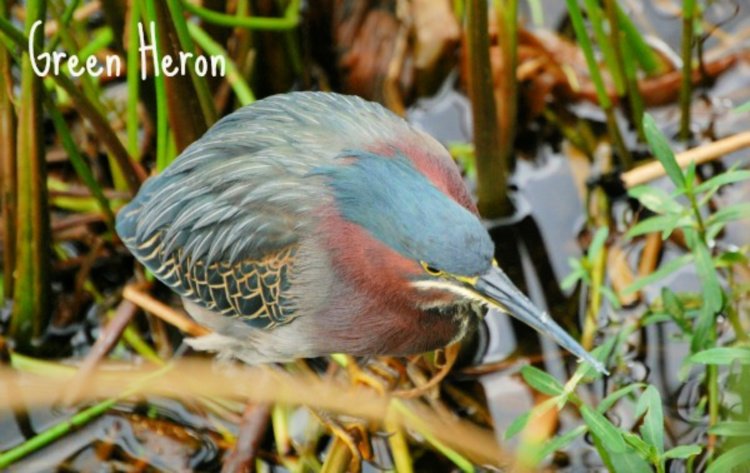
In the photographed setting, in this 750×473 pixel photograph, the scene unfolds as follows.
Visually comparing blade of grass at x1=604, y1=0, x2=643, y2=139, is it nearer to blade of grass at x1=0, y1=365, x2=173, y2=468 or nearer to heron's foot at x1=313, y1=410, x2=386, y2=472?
heron's foot at x1=313, y1=410, x2=386, y2=472

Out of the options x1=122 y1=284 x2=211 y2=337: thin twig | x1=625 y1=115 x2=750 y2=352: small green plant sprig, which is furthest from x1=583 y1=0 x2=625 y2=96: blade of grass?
x1=122 y1=284 x2=211 y2=337: thin twig

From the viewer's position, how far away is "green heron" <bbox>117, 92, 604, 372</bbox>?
263 cm

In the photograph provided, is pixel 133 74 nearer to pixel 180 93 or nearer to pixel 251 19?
pixel 180 93

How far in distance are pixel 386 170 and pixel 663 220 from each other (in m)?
0.74

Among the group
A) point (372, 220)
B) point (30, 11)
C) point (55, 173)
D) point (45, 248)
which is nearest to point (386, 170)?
point (372, 220)

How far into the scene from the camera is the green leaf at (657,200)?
9.61ft

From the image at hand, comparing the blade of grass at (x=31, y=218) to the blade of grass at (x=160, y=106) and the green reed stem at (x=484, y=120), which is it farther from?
the green reed stem at (x=484, y=120)

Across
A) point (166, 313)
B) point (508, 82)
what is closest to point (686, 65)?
point (508, 82)

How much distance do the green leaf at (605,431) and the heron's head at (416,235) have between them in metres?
0.12

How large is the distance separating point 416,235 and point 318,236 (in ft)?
1.28

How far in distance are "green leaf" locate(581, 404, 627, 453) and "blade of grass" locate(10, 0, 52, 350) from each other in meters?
→ 1.75

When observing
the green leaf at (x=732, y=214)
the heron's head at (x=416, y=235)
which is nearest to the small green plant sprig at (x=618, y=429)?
the heron's head at (x=416, y=235)

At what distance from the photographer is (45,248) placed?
3467 mm

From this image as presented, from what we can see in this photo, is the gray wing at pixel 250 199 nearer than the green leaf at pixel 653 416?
No
